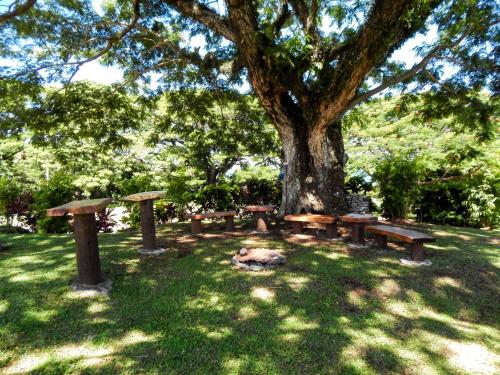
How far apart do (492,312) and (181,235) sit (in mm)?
5467

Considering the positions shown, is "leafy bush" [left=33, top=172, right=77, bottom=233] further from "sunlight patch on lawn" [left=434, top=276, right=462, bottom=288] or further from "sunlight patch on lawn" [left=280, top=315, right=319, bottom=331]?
"sunlight patch on lawn" [left=434, top=276, right=462, bottom=288]

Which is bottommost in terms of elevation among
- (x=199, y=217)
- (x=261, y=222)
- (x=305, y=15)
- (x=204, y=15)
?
(x=261, y=222)

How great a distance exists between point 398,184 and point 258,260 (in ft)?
18.9

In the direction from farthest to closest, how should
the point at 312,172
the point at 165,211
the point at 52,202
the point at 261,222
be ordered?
1. the point at 165,211
2. the point at 52,202
3. the point at 312,172
4. the point at 261,222

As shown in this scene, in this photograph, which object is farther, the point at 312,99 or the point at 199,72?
the point at 199,72

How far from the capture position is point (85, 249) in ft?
12.7

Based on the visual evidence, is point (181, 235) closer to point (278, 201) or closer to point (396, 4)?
point (278, 201)

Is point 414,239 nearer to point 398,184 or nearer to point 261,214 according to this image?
point 261,214

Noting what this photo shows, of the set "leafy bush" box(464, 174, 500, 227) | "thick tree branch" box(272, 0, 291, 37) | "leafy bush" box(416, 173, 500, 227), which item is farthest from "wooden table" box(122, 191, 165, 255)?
"leafy bush" box(464, 174, 500, 227)

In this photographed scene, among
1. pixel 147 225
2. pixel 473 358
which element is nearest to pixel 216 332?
pixel 473 358

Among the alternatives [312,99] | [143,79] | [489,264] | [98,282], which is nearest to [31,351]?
[98,282]

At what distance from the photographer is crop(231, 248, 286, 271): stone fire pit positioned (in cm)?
460

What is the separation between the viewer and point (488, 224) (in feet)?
27.6

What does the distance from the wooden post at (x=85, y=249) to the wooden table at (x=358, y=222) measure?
4.21m
